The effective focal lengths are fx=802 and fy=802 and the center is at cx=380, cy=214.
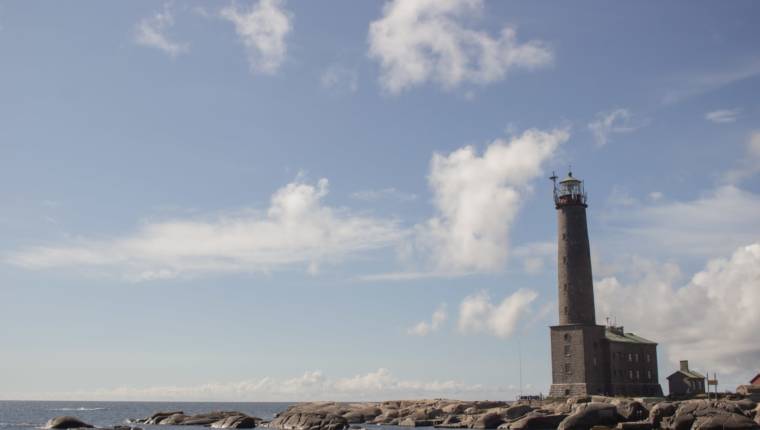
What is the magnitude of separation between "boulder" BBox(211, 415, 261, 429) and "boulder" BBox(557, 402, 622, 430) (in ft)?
88.9

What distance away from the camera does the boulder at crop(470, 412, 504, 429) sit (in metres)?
61.3

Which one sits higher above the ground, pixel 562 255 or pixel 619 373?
pixel 562 255

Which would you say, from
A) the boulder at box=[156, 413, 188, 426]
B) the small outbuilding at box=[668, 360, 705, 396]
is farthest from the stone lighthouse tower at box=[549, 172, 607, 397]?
the boulder at box=[156, 413, 188, 426]

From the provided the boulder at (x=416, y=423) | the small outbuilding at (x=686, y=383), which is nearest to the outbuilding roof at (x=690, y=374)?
the small outbuilding at (x=686, y=383)

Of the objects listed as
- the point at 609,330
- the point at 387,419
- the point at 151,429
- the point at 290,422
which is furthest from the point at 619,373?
the point at 151,429

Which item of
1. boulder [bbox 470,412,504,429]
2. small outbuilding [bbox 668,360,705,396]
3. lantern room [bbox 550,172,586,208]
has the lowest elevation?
boulder [bbox 470,412,504,429]

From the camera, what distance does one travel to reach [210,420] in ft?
244

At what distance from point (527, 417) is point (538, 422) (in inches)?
36.0

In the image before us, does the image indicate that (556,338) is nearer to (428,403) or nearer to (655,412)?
(428,403)

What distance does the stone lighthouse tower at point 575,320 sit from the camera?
253 feet

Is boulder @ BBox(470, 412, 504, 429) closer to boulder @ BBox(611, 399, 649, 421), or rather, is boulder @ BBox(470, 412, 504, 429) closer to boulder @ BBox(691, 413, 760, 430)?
boulder @ BBox(611, 399, 649, 421)

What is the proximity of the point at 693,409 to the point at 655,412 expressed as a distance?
2673 millimetres

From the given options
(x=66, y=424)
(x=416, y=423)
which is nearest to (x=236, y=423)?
(x=66, y=424)

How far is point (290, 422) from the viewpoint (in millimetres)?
64688
